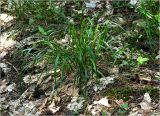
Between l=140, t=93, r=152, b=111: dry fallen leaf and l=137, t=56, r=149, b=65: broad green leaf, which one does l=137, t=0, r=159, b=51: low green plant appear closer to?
l=137, t=56, r=149, b=65: broad green leaf

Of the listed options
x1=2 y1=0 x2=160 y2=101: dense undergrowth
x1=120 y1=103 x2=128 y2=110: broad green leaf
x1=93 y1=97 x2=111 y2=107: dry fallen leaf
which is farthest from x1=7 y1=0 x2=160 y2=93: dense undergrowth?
x1=120 y1=103 x2=128 y2=110: broad green leaf

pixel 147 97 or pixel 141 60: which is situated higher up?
pixel 141 60

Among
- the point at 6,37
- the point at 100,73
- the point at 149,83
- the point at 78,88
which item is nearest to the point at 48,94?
the point at 78,88

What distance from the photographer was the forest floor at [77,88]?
11.4ft

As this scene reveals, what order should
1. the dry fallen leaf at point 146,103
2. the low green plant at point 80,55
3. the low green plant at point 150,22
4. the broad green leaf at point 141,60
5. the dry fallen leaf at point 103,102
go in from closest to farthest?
1. the dry fallen leaf at point 146,103
2. the dry fallen leaf at point 103,102
3. the low green plant at point 80,55
4. the broad green leaf at point 141,60
5. the low green plant at point 150,22

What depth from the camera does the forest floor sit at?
136 inches

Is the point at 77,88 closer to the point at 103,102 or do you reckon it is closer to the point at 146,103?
the point at 103,102

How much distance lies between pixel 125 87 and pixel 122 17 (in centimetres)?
127

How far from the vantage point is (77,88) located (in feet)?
12.2

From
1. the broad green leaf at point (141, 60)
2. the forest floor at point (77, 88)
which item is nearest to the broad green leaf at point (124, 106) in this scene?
the forest floor at point (77, 88)

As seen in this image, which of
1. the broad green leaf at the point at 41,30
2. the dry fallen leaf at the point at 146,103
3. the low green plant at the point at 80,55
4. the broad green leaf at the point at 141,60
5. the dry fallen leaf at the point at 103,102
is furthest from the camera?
the broad green leaf at the point at 41,30

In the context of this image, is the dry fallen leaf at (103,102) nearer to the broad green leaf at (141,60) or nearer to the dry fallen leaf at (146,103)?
the dry fallen leaf at (146,103)

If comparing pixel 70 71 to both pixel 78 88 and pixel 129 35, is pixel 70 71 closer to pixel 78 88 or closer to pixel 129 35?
pixel 78 88

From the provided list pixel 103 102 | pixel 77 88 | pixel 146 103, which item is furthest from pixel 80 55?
pixel 146 103
